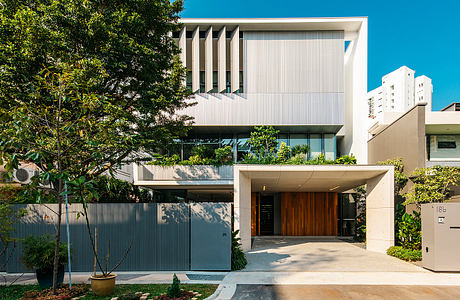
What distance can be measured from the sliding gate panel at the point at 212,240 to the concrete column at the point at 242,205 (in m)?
2.61

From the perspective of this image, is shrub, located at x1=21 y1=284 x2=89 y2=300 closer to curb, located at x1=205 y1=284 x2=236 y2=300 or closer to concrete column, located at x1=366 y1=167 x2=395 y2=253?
curb, located at x1=205 y1=284 x2=236 y2=300

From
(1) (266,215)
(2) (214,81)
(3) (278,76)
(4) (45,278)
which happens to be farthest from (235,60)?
(4) (45,278)

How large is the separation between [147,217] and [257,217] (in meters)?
13.2

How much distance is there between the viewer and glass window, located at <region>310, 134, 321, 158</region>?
1988cm

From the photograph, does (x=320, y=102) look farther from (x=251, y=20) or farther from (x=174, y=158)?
(x=174, y=158)

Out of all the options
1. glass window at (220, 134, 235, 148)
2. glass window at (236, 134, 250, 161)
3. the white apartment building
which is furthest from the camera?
the white apartment building

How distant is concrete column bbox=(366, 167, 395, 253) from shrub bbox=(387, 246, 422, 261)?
1.62 feet

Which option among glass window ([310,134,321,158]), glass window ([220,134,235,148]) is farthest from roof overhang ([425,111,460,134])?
glass window ([220,134,235,148])

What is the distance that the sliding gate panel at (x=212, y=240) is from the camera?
997 cm

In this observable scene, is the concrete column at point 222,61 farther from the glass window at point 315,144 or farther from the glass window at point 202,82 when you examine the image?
the glass window at point 315,144

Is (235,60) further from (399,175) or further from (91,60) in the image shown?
(399,175)

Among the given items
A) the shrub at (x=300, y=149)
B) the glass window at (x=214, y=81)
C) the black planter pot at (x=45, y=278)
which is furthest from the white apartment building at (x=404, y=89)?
the black planter pot at (x=45, y=278)

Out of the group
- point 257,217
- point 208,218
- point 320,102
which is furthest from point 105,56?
point 257,217

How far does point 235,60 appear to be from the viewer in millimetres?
19500
